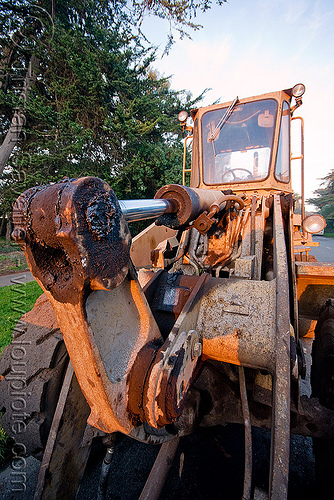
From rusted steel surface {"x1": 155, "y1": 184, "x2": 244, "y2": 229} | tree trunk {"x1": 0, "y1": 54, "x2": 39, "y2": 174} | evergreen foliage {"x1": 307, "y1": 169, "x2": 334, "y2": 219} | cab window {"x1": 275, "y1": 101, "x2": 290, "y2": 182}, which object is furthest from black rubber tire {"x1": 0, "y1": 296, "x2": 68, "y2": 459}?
evergreen foliage {"x1": 307, "y1": 169, "x2": 334, "y2": 219}

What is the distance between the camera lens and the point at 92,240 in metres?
0.71

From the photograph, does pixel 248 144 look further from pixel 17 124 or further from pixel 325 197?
pixel 325 197

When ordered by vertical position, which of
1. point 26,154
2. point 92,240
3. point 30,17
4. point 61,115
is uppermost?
point 30,17

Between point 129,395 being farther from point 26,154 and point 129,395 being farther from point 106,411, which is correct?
point 26,154

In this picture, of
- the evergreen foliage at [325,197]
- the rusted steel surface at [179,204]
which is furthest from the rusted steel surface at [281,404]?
the evergreen foliage at [325,197]

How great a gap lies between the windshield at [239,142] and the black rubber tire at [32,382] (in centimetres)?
322

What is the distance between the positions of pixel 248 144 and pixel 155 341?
364 cm

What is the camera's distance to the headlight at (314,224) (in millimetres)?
3654

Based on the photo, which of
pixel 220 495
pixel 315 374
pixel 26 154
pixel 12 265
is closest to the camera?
pixel 220 495

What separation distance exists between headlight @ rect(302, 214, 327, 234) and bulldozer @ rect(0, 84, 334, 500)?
1.25 m

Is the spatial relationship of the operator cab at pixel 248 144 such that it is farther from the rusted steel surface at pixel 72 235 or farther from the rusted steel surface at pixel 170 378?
the rusted steel surface at pixel 72 235

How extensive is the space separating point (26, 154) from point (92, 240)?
985 cm

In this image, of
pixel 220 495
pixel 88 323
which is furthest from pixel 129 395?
pixel 220 495

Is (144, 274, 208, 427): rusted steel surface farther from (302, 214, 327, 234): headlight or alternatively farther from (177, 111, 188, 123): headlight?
(177, 111, 188, 123): headlight
